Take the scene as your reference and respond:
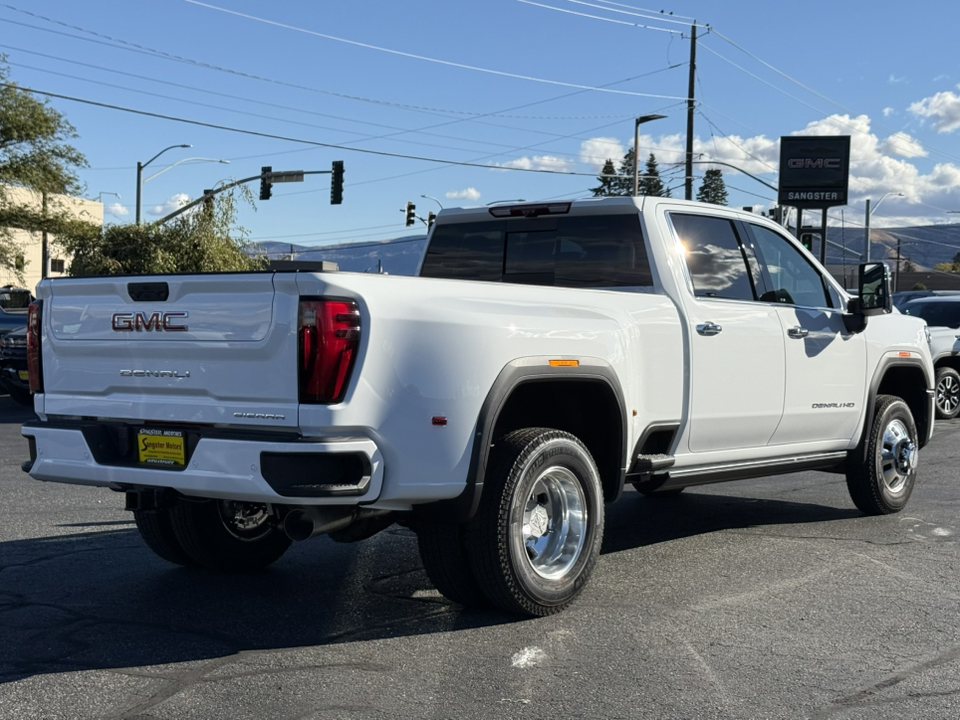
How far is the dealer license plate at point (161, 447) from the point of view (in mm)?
5035

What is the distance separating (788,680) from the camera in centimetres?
463

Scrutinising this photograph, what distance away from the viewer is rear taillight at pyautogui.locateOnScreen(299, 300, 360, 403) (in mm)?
4691

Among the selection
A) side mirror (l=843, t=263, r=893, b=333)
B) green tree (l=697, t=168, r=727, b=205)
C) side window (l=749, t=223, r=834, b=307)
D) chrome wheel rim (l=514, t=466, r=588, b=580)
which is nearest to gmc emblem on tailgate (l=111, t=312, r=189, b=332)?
chrome wheel rim (l=514, t=466, r=588, b=580)

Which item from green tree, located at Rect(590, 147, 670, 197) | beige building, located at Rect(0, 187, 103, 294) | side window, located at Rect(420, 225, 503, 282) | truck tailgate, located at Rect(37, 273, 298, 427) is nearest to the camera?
truck tailgate, located at Rect(37, 273, 298, 427)

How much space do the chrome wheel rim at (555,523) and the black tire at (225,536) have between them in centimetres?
140

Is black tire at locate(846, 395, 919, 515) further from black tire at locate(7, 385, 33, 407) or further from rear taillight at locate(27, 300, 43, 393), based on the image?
black tire at locate(7, 385, 33, 407)

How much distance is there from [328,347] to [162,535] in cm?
224

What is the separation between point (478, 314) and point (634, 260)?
188 centimetres

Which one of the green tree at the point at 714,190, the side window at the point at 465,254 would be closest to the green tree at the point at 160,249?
the side window at the point at 465,254

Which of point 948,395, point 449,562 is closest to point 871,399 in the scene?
point 449,562

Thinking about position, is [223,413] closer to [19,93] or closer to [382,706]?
[382,706]

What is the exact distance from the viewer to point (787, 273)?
7.60 metres

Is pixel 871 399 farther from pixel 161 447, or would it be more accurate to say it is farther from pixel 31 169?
pixel 31 169

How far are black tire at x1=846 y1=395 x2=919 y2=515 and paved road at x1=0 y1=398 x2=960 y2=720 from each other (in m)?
0.48
